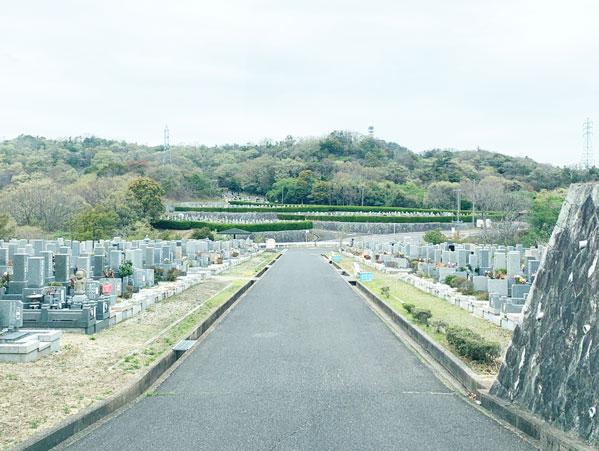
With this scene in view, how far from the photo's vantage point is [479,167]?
408 feet

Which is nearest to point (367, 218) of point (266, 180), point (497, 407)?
point (266, 180)

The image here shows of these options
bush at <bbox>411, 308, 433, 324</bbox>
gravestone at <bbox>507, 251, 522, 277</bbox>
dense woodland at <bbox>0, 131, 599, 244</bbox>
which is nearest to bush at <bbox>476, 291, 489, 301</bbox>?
gravestone at <bbox>507, 251, 522, 277</bbox>

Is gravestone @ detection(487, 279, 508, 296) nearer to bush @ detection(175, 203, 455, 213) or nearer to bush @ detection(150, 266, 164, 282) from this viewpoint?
bush @ detection(150, 266, 164, 282)

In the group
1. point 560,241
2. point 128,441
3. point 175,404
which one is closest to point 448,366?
point 560,241

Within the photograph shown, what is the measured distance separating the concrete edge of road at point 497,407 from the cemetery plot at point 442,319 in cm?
21

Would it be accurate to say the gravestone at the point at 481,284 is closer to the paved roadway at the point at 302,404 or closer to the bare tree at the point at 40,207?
the paved roadway at the point at 302,404

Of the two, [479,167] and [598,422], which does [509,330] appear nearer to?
[598,422]

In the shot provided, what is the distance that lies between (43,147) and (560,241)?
14776 cm

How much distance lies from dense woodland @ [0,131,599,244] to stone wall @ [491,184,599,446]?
4604 centimetres

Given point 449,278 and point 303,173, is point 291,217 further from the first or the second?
point 449,278

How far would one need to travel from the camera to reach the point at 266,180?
4328 inches

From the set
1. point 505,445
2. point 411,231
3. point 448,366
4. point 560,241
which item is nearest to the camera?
point 505,445

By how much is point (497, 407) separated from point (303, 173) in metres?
94.8

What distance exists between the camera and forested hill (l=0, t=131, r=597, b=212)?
8550cm
